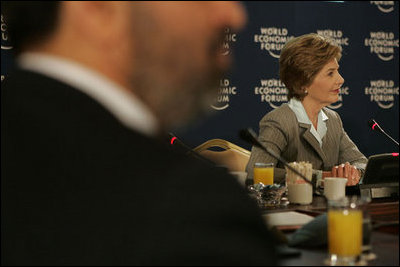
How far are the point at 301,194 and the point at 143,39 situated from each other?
184cm

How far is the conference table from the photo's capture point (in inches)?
51.7

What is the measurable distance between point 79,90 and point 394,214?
1638 millimetres

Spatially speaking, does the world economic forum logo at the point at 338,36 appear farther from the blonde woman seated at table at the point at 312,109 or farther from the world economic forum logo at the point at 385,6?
the blonde woman seated at table at the point at 312,109

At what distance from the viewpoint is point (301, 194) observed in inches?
89.0

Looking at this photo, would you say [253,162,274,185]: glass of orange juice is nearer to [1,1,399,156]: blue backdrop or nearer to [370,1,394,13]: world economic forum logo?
[1,1,399,156]: blue backdrop

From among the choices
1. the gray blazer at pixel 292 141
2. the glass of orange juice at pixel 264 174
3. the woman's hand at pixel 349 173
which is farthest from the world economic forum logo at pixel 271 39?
the glass of orange juice at pixel 264 174

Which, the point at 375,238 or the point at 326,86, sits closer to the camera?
the point at 375,238

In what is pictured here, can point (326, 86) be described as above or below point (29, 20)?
above

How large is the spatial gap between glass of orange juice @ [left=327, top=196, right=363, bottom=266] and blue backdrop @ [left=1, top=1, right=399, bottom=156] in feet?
9.00

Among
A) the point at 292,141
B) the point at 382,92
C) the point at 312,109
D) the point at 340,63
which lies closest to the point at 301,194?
the point at 292,141

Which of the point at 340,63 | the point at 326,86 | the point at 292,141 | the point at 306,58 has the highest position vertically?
the point at 340,63

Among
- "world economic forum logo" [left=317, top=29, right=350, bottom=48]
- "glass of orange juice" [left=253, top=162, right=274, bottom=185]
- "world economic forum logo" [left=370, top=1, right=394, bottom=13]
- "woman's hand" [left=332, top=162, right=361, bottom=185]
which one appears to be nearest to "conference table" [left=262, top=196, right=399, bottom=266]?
"glass of orange juice" [left=253, top=162, right=274, bottom=185]

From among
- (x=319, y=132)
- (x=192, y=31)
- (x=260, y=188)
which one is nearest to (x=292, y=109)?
(x=319, y=132)

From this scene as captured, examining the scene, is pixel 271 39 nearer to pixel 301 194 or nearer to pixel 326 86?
pixel 326 86
